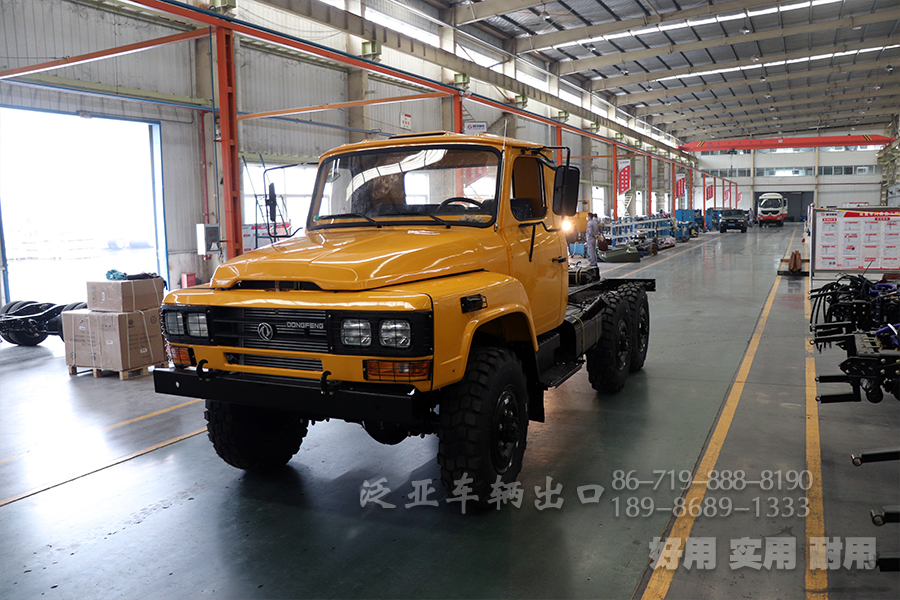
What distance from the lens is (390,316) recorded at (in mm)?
3447

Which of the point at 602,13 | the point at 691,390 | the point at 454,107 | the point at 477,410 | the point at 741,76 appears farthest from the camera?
the point at 741,76

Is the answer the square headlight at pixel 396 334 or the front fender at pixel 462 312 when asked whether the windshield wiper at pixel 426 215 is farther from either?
the square headlight at pixel 396 334

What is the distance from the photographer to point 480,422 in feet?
12.6

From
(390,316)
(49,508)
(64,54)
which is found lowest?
(49,508)

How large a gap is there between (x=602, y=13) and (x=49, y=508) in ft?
74.4

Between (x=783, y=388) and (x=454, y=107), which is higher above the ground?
(x=454, y=107)

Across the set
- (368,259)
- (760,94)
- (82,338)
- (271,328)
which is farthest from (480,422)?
(760,94)

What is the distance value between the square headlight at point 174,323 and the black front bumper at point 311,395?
0.24m

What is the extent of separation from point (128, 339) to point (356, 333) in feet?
18.4

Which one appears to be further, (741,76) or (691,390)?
(741,76)

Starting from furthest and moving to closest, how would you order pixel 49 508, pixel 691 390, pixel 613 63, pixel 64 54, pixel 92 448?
pixel 613 63 → pixel 64 54 → pixel 691 390 → pixel 92 448 → pixel 49 508

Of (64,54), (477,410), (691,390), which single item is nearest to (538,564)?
(477,410)

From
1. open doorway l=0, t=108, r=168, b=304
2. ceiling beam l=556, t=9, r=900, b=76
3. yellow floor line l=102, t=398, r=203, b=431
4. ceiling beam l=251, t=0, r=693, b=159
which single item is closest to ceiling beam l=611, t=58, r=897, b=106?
ceiling beam l=556, t=9, r=900, b=76

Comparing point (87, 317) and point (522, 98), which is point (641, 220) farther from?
point (87, 317)
